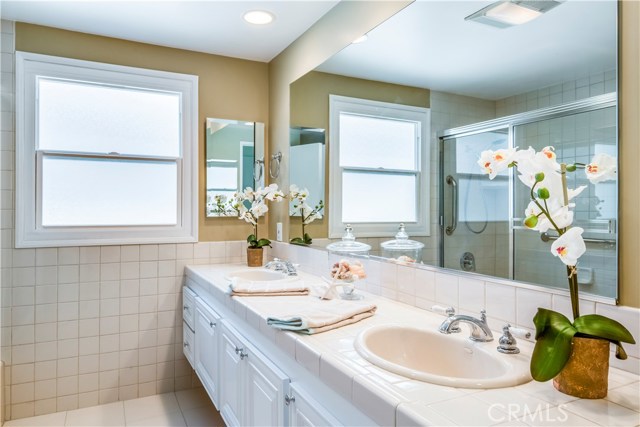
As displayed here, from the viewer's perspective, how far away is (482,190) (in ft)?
4.75

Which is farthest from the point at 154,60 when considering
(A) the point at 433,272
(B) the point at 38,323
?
(A) the point at 433,272

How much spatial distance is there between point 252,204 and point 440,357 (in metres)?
1.97

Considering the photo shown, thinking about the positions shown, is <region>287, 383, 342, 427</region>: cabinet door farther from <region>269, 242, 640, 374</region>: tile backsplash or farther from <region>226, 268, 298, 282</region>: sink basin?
<region>226, 268, 298, 282</region>: sink basin

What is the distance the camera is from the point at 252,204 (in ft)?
9.81

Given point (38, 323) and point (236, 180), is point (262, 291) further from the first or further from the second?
point (38, 323)

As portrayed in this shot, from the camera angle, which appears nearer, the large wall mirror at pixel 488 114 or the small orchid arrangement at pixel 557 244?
the small orchid arrangement at pixel 557 244

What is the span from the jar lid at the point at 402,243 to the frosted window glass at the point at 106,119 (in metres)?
1.80

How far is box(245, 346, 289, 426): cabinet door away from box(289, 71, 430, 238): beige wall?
3.39 ft

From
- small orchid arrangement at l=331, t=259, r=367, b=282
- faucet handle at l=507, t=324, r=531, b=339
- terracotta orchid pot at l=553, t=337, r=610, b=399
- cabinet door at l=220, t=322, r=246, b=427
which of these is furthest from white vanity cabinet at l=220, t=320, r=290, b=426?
terracotta orchid pot at l=553, t=337, r=610, b=399

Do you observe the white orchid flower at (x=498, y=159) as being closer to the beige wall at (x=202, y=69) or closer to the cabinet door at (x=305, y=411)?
the cabinet door at (x=305, y=411)

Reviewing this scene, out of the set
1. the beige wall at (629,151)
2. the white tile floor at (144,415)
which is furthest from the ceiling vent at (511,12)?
the white tile floor at (144,415)

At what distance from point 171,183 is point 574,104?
2.51 meters

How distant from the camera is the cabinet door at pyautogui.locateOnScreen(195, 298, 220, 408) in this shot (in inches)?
82.3

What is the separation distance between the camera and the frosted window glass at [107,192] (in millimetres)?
2607
